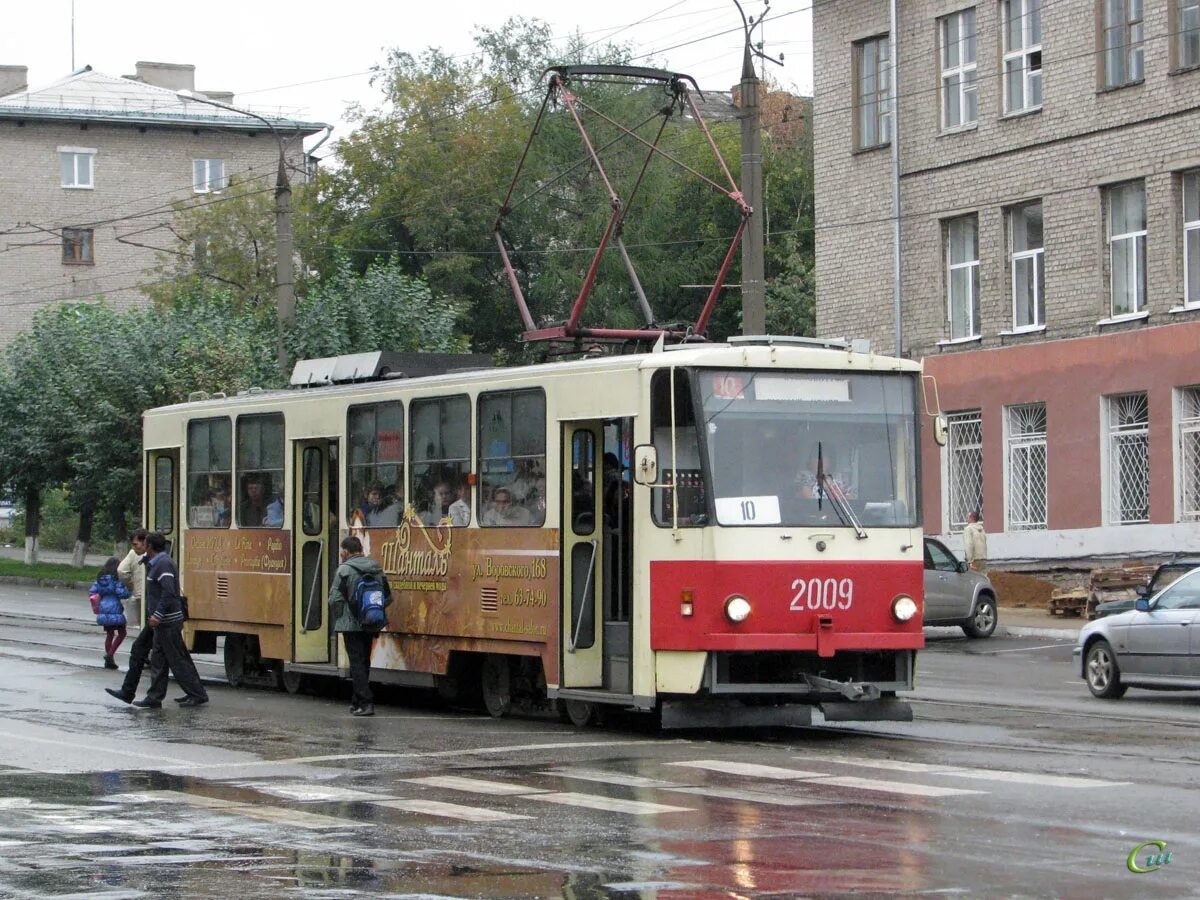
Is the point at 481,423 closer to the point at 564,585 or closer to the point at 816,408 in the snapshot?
the point at 564,585

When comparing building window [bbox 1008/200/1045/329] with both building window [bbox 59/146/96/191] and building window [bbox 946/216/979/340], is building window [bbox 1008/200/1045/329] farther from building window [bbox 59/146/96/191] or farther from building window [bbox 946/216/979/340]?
building window [bbox 59/146/96/191]

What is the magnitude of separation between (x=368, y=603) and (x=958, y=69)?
22.5 m

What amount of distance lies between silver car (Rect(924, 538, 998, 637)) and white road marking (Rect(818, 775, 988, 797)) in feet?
58.5

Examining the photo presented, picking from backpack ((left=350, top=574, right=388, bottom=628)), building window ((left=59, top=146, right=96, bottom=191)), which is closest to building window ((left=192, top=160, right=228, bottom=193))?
building window ((left=59, top=146, right=96, bottom=191))

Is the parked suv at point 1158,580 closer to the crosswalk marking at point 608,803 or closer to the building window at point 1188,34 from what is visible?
the building window at point 1188,34

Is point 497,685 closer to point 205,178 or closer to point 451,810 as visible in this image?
point 451,810

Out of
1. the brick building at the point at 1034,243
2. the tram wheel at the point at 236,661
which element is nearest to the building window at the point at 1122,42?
the brick building at the point at 1034,243

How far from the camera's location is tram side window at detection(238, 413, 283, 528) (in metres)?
21.0

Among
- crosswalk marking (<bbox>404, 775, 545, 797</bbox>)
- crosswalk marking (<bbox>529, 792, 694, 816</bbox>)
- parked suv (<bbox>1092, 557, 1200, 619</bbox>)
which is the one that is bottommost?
crosswalk marking (<bbox>404, 775, 545, 797</bbox>)

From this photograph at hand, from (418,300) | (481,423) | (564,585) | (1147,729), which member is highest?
(418,300)

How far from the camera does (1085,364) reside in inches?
1353

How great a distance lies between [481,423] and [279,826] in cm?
709

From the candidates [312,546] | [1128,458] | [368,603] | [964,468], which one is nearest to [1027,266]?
[964,468]

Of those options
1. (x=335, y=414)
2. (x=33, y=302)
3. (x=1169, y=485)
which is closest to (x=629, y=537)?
(x=335, y=414)
